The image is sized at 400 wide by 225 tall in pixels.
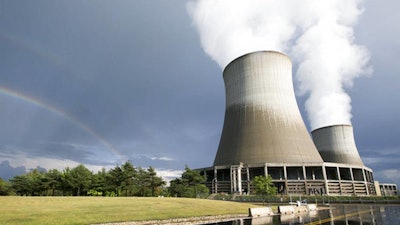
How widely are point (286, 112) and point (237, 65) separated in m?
12.7

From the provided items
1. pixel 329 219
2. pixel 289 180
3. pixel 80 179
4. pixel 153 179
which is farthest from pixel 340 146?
pixel 329 219

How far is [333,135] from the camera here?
6956cm

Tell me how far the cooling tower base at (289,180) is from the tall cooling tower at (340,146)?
11.1 metres

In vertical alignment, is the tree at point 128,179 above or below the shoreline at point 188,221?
above

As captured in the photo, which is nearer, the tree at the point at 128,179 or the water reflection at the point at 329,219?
the water reflection at the point at 329,219

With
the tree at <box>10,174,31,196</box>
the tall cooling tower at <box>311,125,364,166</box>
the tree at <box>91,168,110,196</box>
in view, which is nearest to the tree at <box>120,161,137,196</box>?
the tree at <box>91,168,110,196</box>

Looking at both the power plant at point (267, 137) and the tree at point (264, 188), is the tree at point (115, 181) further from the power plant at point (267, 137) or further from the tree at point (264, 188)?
the tree at point (264, 188)

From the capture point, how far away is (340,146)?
68.2 metres

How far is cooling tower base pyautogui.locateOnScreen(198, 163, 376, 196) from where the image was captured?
49.8m

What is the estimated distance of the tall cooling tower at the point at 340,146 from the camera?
6688 cm

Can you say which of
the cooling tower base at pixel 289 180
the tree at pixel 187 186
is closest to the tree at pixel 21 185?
the tree at pixel 187 186

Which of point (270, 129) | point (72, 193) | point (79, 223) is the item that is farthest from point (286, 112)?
point (79, 223)

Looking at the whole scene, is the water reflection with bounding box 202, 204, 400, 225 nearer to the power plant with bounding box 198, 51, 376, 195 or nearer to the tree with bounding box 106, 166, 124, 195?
the tree with bounding box 106, 166, 124, 195

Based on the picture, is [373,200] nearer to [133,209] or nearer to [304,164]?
[304,164]
